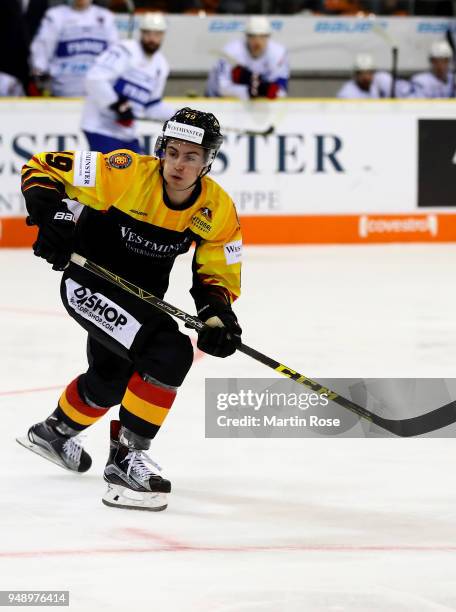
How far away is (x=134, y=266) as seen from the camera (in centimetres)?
381

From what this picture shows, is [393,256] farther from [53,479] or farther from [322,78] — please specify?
[53,479]

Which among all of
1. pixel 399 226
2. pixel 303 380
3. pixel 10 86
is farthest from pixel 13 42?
pixel 303 380

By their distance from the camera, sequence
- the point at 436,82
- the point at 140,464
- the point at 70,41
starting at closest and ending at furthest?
the point at 140,464 → the point at 70,41 → the point at 436,82

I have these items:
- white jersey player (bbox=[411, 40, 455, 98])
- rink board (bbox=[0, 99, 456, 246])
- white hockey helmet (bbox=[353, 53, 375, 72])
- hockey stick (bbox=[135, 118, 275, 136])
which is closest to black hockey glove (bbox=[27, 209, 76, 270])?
rink board (bbox=[0, 99, 456, 246])

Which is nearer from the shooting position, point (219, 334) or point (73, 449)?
point (219, 334)

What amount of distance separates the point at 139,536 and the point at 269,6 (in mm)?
Answer: 9201

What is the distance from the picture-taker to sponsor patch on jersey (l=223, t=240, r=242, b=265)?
3.77m

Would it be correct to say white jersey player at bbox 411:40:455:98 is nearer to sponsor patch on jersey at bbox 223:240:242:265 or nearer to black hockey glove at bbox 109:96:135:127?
black hockey glove at bbox 109:96:135:127

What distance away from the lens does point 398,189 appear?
33.3 feet

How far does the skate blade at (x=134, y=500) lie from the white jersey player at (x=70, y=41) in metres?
6.50

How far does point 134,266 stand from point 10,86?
21.2 feet

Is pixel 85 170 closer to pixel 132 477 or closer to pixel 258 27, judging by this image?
pixel 132 477

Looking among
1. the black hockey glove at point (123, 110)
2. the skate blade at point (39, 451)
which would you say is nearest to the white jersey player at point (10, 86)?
the black hockey glove at point (123, 110)

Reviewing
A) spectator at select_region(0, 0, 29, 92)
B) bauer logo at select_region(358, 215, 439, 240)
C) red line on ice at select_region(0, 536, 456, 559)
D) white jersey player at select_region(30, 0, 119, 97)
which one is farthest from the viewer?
bauer logo at select_region(358, 215, 439, 240)
